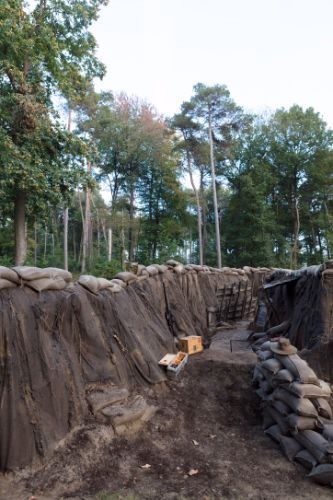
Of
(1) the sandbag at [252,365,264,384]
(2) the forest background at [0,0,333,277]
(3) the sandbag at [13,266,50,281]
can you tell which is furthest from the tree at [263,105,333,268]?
(3) the sandbag at [13,266,50,281]

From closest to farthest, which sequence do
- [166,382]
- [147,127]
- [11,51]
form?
[166,382], [11,51], [147,127]

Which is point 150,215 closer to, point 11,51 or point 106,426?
point 11,51

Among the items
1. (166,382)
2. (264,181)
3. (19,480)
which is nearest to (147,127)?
(264,181)

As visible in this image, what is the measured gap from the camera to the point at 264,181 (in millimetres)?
27234

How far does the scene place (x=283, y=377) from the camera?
440 cm

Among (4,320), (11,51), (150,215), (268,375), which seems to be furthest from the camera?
(150,215)

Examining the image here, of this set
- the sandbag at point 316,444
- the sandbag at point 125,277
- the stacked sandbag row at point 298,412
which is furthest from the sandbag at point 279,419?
the sandbag at point 125,277

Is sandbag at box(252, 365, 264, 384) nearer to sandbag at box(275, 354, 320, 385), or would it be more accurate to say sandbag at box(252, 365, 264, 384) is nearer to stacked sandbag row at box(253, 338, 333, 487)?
stacked sandbag row at box(253, 338, 333, 487)

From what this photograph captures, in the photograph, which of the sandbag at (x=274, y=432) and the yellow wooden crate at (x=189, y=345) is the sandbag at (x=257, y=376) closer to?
the sandbag at (x=274, y=432)

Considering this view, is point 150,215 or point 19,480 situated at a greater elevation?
point 150,215

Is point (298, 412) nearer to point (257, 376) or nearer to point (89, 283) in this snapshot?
point (257, 376)

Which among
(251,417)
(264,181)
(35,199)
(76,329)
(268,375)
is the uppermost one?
(264,181)

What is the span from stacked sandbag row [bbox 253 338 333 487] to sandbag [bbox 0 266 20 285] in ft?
11.0

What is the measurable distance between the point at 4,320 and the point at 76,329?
101cm
